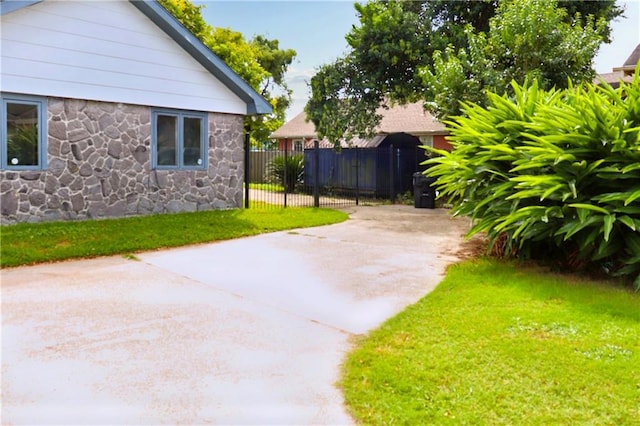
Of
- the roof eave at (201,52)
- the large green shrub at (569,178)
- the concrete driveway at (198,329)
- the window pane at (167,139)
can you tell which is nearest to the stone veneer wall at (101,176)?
the window pane at (167,139)

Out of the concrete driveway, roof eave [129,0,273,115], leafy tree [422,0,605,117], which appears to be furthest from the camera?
leafy tree [422,0,605,117]

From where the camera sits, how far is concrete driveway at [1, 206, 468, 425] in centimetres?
311

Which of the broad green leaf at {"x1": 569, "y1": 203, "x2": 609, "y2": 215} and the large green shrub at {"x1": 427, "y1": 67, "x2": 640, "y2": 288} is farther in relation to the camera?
the large green shrub at {"x1": 427, "y1": 67, "x2": 640, "y2": 288}

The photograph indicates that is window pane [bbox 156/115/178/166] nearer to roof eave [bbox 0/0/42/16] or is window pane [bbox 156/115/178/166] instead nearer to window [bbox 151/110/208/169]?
window [bbox 151/110/208/169]

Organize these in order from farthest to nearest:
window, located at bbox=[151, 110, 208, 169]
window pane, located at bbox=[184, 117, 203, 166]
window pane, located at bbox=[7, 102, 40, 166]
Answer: window pane, located at bbox=[184, 117, 203, 166] < window, located at bbox=[151, 110, 208, 169] < window pane, located at bbox=[7, 102, 40, 166]

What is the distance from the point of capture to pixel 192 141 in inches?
478

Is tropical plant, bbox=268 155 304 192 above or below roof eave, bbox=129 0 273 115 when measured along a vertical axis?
below

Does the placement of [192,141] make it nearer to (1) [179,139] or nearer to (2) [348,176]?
(1) [179,139]

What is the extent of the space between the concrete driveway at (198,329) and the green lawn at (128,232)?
455mm

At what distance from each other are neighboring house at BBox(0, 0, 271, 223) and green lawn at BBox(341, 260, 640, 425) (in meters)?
7.77

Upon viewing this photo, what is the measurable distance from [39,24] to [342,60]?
924cm

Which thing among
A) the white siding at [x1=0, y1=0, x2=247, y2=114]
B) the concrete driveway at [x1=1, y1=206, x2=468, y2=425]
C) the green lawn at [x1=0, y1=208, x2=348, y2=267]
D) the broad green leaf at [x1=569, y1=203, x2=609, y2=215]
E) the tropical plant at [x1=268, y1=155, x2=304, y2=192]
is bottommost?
the concrete driveway at [x1=1, y1=206, x2=468, y2=425]

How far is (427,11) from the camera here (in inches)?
629

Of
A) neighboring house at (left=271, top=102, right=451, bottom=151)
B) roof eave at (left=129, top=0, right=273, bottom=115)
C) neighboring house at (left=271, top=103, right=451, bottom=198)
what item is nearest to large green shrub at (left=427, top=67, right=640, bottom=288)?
roof eave at (left=129, top=0, right=273, bottom=115)
